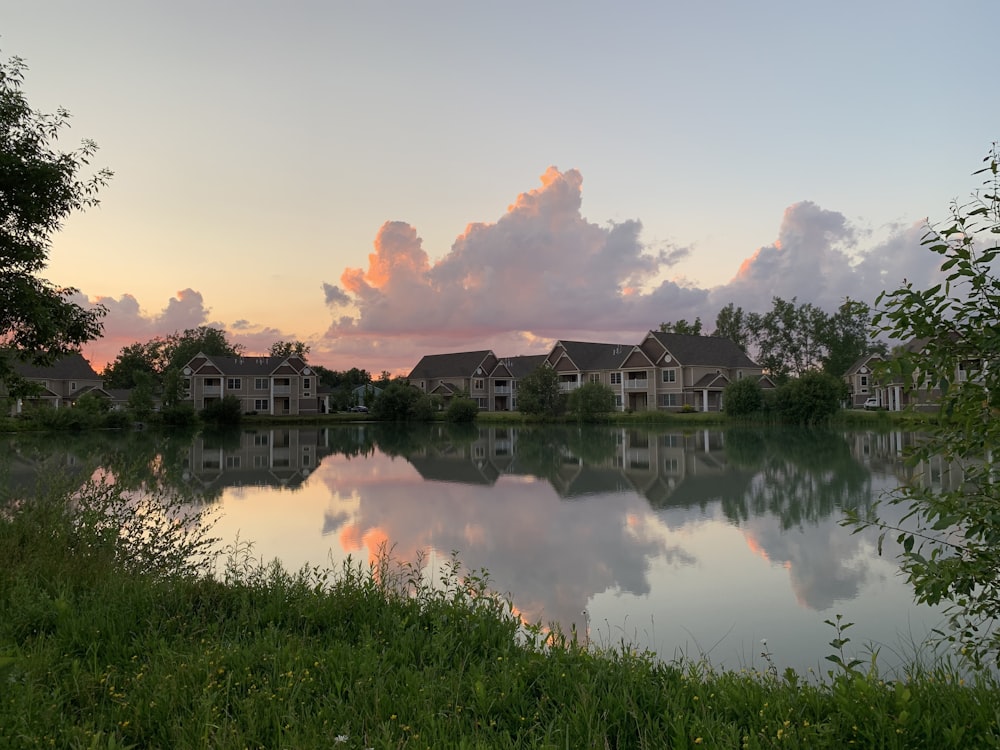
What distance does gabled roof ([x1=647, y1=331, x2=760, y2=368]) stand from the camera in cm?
6919

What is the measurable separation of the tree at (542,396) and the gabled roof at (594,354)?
1314cm

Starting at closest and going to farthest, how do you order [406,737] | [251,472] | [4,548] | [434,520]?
[406,737] < [4,548] < [434,520] < [251,472]

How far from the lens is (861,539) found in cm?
1272

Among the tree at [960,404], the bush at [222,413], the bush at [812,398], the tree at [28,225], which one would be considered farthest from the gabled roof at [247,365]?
the tree at [960,404]

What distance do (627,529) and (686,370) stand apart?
57.0 metres

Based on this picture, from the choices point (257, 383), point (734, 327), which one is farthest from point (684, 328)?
point (257, 383)

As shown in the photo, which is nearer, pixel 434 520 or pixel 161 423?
pixel 434 520

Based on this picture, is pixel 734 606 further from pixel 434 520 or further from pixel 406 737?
pixel 434 520

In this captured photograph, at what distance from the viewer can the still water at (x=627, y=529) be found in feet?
26.7

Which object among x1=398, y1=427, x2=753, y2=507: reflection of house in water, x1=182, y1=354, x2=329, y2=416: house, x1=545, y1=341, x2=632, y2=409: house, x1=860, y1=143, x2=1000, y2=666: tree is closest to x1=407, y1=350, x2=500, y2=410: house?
x1=545, y1=341, x2=632, y2=409: house

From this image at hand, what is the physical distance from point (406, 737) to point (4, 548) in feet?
21.1

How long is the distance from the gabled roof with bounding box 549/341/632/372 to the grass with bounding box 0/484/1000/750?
224 ft

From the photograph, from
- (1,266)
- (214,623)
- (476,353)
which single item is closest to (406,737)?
(214,623)

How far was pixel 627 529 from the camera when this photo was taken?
46.1 feet
